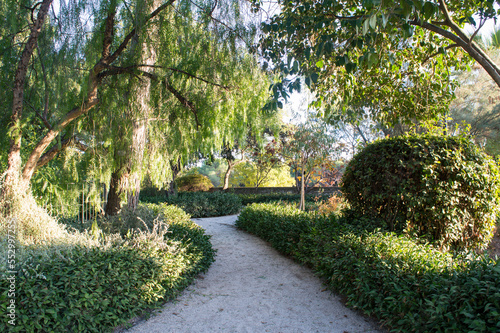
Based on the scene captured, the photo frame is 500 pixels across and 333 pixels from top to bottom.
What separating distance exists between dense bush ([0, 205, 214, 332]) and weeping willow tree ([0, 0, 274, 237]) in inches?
47.0

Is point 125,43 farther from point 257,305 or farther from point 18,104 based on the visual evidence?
point 257,305

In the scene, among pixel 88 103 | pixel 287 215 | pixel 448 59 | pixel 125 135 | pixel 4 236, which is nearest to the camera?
pixel 4 236

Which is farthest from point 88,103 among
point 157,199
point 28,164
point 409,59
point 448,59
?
point 157,199

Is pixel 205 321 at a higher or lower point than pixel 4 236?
lower

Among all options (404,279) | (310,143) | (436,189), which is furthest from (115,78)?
(310,143)

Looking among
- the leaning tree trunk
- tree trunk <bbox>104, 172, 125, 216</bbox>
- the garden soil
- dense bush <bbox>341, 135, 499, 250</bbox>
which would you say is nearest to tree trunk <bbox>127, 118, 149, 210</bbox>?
the leaning tree trunk

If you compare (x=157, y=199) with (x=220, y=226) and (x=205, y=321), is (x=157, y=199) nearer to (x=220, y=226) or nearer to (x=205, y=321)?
(x=220, y=226)

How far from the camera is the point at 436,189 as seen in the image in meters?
3.75

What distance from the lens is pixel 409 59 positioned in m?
5.24

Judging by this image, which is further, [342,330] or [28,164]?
[28,164]

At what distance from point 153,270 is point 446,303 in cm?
286

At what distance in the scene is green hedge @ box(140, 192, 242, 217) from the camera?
11258 millimetres

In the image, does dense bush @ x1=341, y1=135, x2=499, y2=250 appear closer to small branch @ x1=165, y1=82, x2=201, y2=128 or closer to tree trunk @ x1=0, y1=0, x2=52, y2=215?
small branch @ x1=165, y1=82, x2=201, y2=128

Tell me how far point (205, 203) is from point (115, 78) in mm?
8173
